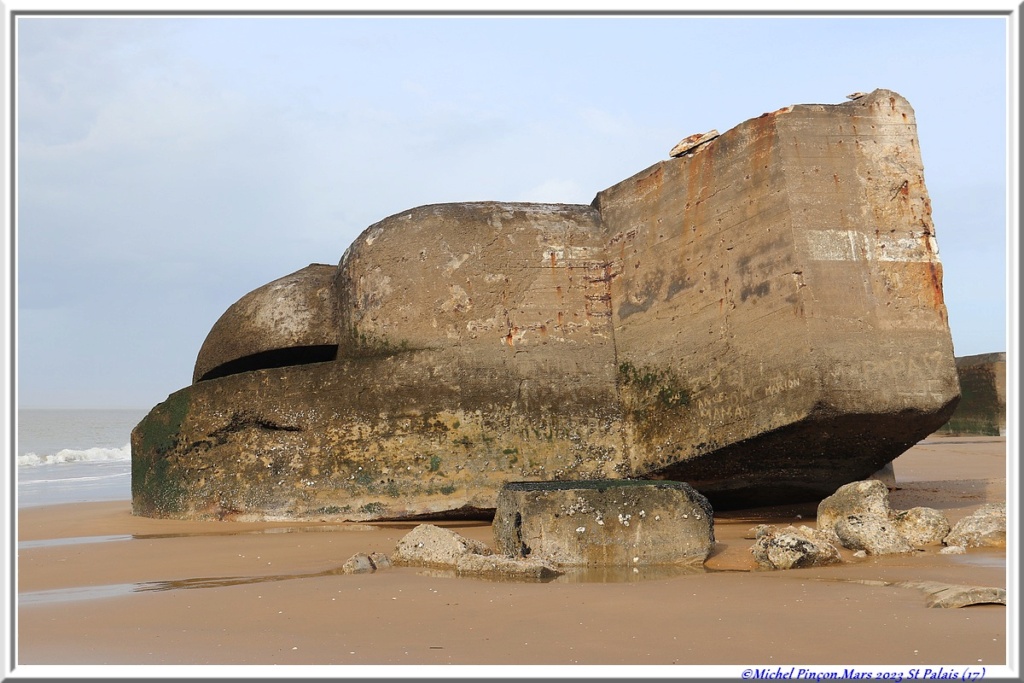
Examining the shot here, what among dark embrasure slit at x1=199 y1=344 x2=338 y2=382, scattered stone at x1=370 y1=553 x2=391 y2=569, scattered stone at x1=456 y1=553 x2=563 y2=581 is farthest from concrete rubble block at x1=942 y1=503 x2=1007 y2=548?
dark embrasure slit at x1=199 y1=344 x2=338 y2=382

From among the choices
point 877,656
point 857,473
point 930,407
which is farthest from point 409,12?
point 857,473

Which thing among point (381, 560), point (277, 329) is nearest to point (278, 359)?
point (277, 329)

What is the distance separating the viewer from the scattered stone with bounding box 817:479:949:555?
457cm

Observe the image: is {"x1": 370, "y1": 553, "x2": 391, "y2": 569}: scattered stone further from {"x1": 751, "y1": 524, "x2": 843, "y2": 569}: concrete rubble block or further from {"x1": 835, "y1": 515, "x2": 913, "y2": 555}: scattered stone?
{"x1": 835, "y1": 515, "x2": 913, "y2": 555}: scattered stone

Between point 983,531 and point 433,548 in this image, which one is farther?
point 983,531

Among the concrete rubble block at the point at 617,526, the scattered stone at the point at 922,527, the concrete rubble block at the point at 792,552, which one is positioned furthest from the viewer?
the scattered stone at the point at 922,527

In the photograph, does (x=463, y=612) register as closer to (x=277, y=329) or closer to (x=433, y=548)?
(x=433, y=548)

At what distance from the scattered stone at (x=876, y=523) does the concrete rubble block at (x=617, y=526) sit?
669 mm

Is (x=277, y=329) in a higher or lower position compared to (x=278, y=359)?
higher

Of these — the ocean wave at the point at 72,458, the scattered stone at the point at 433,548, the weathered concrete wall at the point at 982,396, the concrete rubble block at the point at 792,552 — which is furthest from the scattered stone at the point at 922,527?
the ocean wave at the point at 72,458

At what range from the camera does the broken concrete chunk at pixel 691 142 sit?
5.84 m

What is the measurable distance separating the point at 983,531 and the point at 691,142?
2623 mm

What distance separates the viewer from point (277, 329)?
258 inches

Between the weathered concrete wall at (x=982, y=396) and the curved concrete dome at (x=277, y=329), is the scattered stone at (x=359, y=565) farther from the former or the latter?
the weathered concrete wall at (x=982, y=396)
